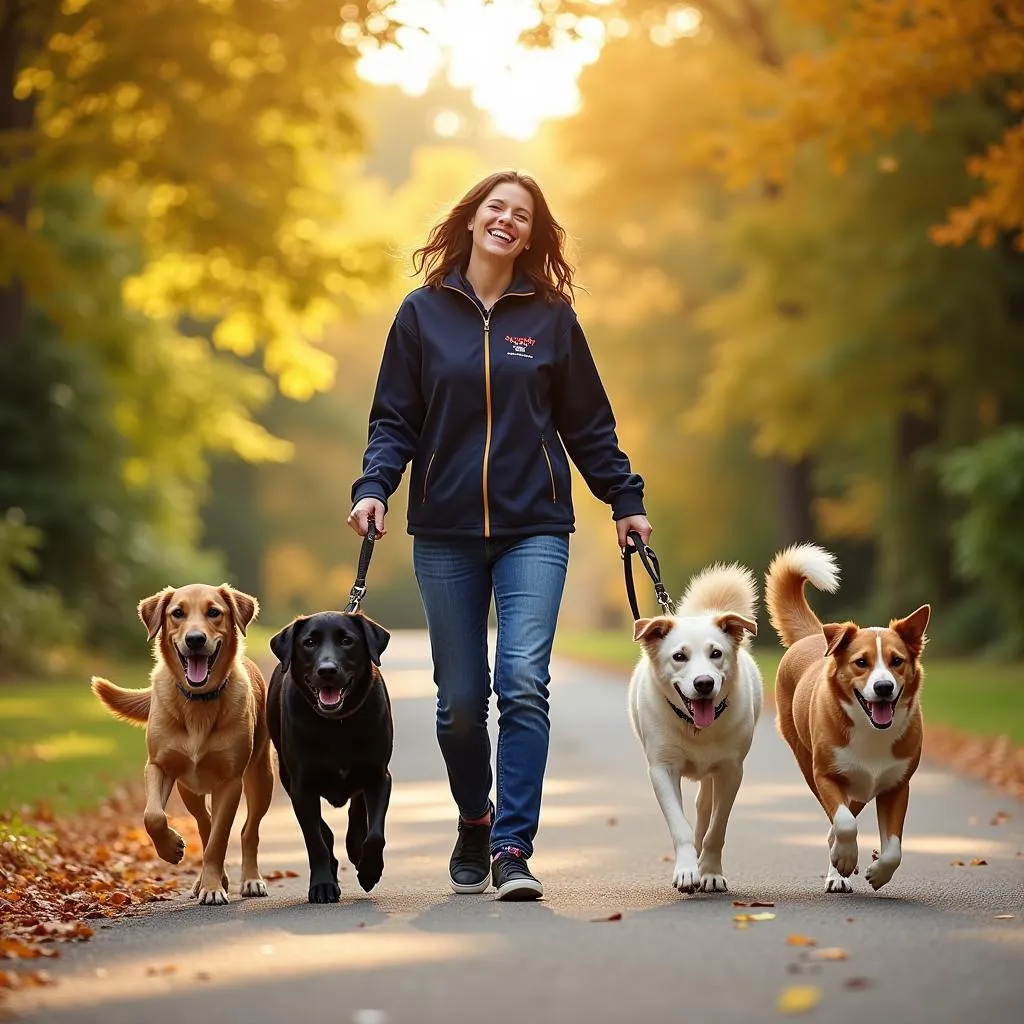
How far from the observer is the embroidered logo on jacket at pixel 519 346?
686cm

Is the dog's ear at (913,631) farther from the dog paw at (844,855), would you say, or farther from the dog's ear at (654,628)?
the dog's ear at (654,628)

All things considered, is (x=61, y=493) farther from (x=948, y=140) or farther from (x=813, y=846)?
(x=813, y=846)

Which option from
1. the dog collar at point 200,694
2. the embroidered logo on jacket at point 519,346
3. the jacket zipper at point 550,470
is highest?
the embroidered logo on jacket at point 519,346

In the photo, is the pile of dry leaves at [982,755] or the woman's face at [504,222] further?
the pile of dry leaves at [982,755]

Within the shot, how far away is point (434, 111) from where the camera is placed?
7419cm

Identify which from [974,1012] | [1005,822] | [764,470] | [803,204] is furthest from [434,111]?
[974,1012]

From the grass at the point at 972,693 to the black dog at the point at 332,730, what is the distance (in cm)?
821

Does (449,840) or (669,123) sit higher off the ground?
(669,123)

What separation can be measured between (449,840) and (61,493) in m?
16.9

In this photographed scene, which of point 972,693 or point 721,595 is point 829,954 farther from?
point 972,693

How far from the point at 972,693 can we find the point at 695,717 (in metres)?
12.3

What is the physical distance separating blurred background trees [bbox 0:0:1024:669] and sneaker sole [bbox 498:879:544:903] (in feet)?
25.6

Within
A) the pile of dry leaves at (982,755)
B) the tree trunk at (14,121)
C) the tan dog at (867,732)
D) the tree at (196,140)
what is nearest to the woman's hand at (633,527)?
the tan dog at (867,732)

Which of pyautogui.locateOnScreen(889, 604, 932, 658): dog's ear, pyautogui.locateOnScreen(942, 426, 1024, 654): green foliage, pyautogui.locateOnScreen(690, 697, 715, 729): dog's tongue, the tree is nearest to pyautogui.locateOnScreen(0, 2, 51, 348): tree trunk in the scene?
the tree
